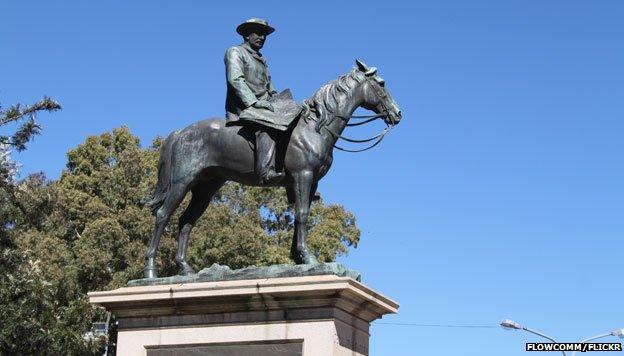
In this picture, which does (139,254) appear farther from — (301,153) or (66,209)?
(301,153)

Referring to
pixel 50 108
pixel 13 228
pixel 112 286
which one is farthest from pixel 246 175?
pixel 112 286

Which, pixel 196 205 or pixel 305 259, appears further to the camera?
pixel 196 205

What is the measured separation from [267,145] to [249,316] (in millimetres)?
2052

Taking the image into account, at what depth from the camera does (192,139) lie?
44.2 ft

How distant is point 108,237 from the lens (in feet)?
114

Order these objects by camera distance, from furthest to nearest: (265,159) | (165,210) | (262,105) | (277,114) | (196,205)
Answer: (196,205) < (165,210) < (262,105) < (277,114) < (265,159)

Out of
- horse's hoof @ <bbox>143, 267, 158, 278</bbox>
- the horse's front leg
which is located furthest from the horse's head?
horse's hoof @ <bbox>143, 267, 158, 278</bbox>

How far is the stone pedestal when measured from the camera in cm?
1180

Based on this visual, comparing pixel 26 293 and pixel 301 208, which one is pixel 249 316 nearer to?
pixel 301 208

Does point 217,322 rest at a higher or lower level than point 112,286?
lower

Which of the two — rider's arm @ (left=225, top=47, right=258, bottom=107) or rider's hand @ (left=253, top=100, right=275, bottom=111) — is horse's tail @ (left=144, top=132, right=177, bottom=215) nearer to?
rider's arm @ (left=225, top=47, right=258, bottom=107)

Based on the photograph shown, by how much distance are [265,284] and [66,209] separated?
1026 inches

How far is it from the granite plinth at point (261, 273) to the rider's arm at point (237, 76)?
79.4 inches

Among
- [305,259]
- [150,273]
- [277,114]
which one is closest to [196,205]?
[150,273]
